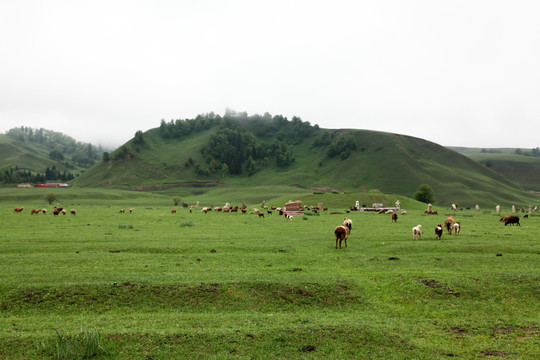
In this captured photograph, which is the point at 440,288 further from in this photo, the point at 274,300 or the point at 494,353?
the point at 274,300

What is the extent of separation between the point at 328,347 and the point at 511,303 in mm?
9412

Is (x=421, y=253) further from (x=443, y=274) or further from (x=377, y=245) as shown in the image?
(x=443, y=274)

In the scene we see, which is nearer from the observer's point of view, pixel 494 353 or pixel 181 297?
pixel 494 353

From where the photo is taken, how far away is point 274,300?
14539 mm

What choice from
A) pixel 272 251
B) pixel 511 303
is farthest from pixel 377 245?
pixel 511 303

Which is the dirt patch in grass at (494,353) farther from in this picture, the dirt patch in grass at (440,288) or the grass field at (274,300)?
the dirt patch in grass at (440,288)

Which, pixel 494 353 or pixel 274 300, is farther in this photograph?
pixel 274 300

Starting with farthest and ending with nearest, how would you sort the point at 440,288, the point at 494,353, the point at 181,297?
the point at 440,288 → the point at 181,297 → the point at 494,353

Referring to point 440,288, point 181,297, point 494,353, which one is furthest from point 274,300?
point 494,353

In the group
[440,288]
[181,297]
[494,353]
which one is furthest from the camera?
[440,288]

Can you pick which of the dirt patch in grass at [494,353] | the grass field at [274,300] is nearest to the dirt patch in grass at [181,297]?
the grass field at [274,300]

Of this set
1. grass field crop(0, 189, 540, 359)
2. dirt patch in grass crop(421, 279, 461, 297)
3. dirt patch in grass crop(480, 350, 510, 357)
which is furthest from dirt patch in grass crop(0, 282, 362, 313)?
dirt patch in grass crop(480, 350, 510, 357)

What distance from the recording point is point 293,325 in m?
11.8

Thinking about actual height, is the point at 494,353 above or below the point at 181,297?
below
